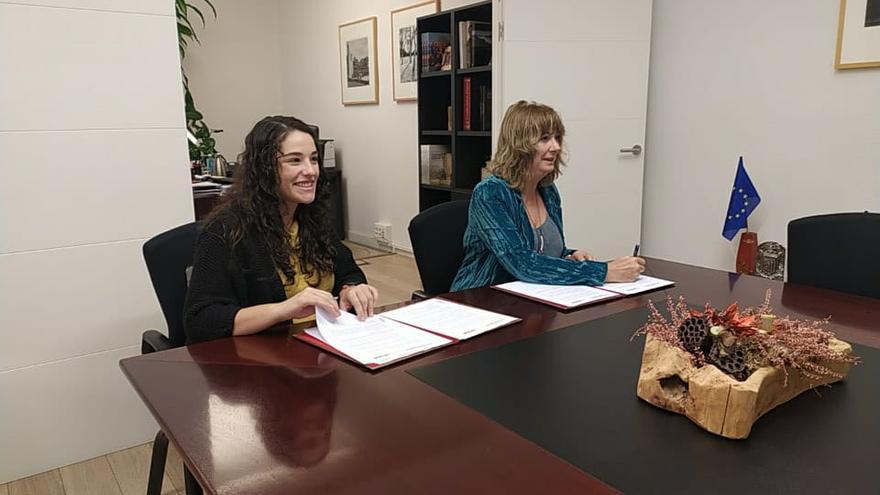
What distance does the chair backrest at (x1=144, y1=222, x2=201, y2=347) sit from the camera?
1.81 meters

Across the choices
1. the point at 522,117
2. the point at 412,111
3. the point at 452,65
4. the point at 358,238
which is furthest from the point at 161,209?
the point at 358,238

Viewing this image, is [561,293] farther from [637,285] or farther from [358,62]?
[358,62]

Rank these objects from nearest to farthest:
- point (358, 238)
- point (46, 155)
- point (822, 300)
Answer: point (822, 300) → point (46, 155) → point (358, 238)

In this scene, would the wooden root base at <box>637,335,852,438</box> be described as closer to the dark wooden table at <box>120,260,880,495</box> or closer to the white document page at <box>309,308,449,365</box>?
the dark wooden table at <box>120,260,880,495</box>

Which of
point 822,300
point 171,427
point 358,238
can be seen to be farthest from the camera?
point 358,238

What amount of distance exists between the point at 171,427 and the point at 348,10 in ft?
17.2

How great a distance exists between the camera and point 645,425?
98 cm

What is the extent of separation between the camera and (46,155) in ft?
6.73

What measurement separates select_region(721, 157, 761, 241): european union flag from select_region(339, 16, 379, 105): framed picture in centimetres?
314

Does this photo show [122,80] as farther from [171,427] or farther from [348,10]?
[348,10]

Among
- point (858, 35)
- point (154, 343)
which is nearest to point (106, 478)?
point (154, 343)

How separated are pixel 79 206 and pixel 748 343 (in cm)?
203

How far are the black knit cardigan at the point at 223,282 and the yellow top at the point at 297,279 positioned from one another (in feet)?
0.16

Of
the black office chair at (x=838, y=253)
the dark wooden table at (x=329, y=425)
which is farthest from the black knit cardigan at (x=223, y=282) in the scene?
the black office chair at (x=838, y=253)
